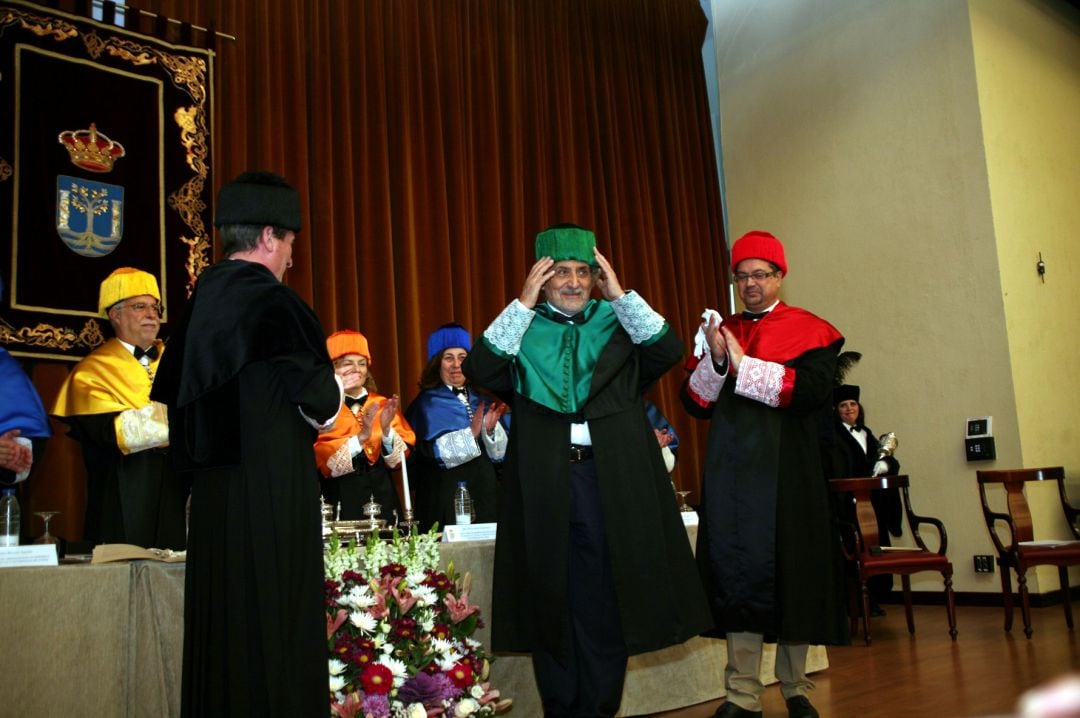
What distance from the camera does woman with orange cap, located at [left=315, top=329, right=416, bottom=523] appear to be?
4168 mm

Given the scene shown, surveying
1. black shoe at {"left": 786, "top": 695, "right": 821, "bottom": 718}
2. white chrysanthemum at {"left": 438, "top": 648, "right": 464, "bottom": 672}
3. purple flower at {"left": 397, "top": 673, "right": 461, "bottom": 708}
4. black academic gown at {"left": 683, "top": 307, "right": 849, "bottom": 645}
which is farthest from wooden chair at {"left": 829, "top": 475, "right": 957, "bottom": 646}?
purple flower at {"left": 397, "top": 673, "right": 461, "bottom": 708}

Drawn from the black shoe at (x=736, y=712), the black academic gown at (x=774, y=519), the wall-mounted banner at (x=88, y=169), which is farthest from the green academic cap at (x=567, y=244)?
the wall-mounted banner at (x=88, y=169)

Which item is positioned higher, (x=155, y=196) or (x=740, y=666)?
(x=155, y=196)

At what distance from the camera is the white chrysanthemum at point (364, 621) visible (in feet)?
8.59

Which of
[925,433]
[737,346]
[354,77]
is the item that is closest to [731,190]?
[925,433]

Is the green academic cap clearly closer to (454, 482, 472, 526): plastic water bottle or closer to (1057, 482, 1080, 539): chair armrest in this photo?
(454, 482, 472, 526): plastic water bottle

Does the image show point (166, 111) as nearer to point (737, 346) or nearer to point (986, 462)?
point (737, 346)

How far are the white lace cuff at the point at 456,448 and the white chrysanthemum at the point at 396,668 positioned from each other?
2.11 meters

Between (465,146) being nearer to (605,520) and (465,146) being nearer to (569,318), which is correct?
(569,318)

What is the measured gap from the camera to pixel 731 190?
912 centimetres

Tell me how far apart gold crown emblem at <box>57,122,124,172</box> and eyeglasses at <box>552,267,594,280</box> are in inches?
127

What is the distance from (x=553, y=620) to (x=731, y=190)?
6899 mm

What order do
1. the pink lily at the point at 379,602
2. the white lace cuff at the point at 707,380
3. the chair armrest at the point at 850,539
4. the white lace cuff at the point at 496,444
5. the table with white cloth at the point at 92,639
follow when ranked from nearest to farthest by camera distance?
1. the table with white cloth at the point at 92,639
2. the pink lily at the point at 379,602
3. the white lace cuff at the point at 707,380
4. the white lace cuff at the point at 496,444
5. the chair armrest at the point at 850,539

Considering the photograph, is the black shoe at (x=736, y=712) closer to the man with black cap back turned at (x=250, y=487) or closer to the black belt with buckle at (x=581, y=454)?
the black belt with buckle at (x=581, y=454)
